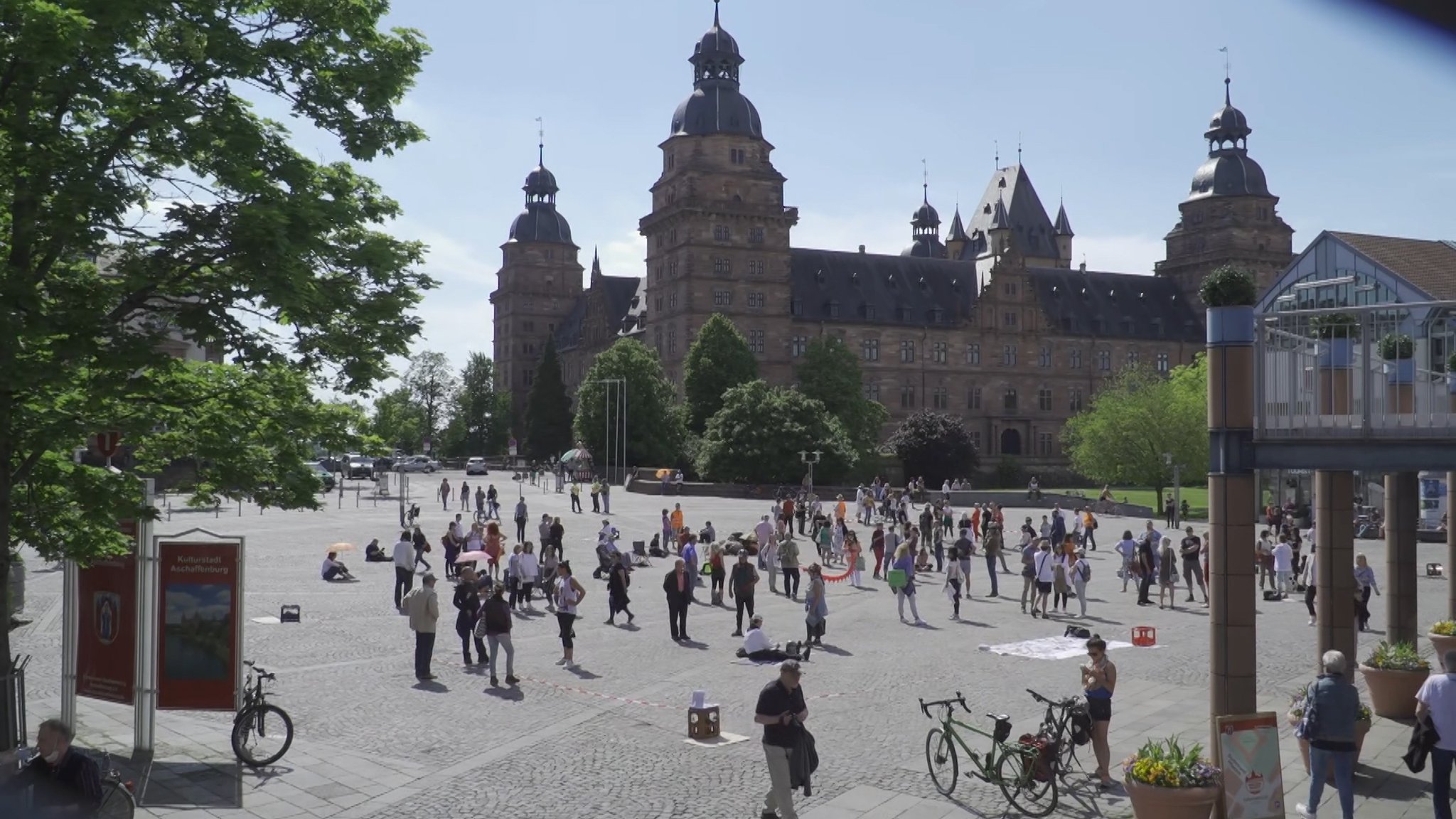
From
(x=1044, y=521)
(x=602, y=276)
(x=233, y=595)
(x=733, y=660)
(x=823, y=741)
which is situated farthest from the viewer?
(x=602, y=276)

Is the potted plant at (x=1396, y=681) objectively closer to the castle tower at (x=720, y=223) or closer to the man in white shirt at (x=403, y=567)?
the man in white shirt at (x=403, y=567)

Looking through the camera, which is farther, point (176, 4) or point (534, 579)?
point (534, 579)

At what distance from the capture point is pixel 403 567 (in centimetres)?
2872

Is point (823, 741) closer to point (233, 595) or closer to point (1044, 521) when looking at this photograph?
point (233, 595)

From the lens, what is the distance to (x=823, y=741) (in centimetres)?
1595

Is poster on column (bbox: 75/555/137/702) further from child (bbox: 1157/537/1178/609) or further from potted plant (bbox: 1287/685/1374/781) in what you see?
child (bbox: 1157/537/1178/609)

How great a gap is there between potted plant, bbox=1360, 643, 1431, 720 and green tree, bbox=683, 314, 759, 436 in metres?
77.1

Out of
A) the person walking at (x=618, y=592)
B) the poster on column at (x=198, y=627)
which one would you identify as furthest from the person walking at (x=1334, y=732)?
the person walking at (x=618, y=592)

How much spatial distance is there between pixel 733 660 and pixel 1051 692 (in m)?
5.38

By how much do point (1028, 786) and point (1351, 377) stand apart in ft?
16.7

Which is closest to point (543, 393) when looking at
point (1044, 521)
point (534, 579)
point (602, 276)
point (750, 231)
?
point (602, 276)

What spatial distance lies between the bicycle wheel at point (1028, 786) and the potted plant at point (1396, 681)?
19.3 feet

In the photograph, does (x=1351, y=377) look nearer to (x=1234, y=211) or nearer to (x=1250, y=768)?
(x=1250, y=768)

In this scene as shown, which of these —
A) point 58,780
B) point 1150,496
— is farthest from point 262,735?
point 1150,496
